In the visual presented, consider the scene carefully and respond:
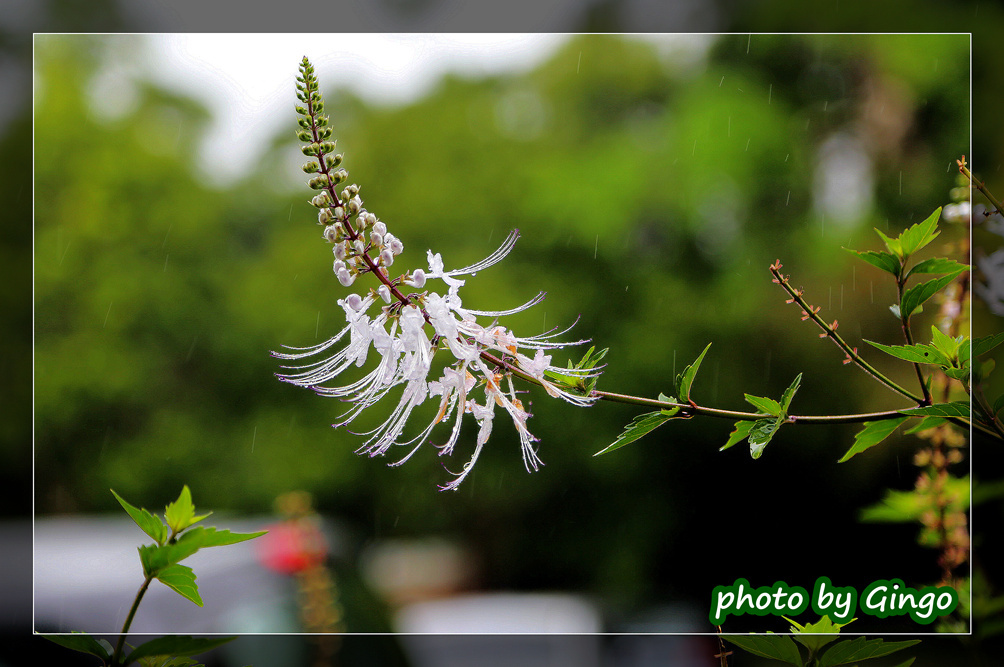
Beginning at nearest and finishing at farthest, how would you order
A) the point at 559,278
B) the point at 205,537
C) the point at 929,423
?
the point at 205,537 < the point at 929,423 < the point at 559,278

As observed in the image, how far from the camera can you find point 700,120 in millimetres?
3400

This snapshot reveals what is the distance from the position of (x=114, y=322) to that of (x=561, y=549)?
7.79ft

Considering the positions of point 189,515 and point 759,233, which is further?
point 759,233

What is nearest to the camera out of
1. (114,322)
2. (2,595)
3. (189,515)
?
(189,515)

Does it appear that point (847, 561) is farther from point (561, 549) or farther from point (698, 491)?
point (561, 549)

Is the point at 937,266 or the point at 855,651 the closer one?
the point at 937,266

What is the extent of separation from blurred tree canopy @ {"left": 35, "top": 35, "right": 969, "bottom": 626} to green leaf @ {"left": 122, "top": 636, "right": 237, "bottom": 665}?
7.45ft

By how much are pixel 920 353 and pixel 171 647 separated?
842 mm

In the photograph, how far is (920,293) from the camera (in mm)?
675

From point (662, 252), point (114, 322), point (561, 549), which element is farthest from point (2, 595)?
point (662, 252)

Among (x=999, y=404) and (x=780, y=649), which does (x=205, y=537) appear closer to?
(x=780, y=649)

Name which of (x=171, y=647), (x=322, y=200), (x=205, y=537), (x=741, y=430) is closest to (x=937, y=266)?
(x=741, y=430)

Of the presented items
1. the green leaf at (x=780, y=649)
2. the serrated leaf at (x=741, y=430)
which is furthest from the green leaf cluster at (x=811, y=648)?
the serrated leaf at (x=741, y=430)

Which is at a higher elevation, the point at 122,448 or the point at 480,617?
the point at 122,448
